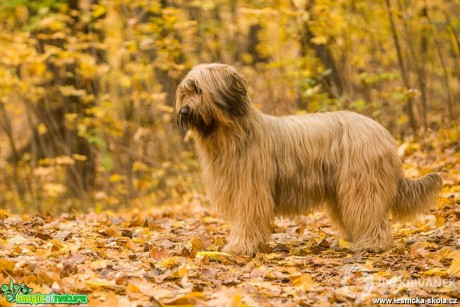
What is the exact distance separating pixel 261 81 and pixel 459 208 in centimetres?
699

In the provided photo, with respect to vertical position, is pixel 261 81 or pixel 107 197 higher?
pixel 261 81

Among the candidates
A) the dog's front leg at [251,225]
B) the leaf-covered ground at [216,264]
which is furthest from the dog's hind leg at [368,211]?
the dog's front leg at [251,225]

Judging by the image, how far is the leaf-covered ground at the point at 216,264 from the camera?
11.9 ft

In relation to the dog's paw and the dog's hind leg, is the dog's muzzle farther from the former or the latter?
the dog's hind leg

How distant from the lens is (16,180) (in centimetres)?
1354

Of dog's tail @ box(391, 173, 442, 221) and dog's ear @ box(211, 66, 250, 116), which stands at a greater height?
dog's ear @ box(211, 66, 250, 116)

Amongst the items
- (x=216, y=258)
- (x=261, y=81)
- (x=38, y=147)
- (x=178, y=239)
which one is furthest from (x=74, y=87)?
(x=216, y=258)

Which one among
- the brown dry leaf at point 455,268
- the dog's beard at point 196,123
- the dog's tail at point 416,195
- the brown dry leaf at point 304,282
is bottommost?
the brown dry leaf at point 455,268

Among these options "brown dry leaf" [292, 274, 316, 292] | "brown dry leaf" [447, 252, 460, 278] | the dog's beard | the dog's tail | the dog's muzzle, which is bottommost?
"brown dry leaf" [447, 252, 460, 278]

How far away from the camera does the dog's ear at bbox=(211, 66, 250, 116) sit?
195 inches

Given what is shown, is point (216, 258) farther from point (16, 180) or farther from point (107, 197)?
point (16, 180)

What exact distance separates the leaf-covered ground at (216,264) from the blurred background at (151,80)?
371 cm

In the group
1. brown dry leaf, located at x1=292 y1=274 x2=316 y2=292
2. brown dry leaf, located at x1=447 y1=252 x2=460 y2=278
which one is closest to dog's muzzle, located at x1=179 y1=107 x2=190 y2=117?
brown dry leaf, located at x1=292 y1=274 x2=316 y2=292

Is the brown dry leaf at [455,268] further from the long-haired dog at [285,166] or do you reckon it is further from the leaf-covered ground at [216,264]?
the long-haired dog at [285,166]
